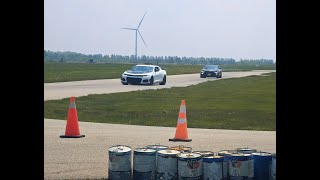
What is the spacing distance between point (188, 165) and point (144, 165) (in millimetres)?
637

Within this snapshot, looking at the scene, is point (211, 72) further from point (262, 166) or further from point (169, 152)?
point (169, 152)

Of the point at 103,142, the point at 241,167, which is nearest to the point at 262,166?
the point at 241,167

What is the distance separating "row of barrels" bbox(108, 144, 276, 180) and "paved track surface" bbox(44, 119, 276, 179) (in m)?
0.48

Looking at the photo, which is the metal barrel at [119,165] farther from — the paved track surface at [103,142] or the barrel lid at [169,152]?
the barrel lid at [169,152]

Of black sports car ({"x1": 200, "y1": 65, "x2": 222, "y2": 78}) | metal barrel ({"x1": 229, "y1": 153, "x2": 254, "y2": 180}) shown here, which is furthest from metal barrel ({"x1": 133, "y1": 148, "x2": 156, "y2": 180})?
black sports car ({"x1": 200, "y1": 65, "x2": 222, "y2": 78})

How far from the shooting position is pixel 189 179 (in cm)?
552

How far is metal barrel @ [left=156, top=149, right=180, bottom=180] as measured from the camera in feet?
18.6

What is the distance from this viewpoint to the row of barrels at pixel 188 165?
219 inches

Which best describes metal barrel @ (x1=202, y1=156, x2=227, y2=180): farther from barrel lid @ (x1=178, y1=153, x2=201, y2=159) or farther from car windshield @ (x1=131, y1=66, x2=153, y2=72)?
car windshield @ (x1=131, y1=66, x2=153, y2=72)

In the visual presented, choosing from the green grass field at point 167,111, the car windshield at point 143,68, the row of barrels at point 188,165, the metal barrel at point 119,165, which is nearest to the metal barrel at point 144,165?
the row of barrels at point 188,165

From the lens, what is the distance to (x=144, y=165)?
5.80 m

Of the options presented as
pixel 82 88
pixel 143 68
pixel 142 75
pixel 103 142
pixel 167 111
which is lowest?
pixel 103 142
